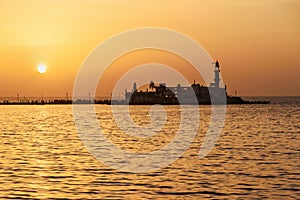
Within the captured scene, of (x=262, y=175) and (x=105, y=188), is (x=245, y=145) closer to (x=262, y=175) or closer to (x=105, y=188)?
(x=262, y=175)

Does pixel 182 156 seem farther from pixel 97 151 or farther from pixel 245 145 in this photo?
pixel 245 145

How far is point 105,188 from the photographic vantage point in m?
30.0

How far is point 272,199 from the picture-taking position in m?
27.0

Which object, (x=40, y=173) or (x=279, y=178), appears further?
(x=40, y=173)

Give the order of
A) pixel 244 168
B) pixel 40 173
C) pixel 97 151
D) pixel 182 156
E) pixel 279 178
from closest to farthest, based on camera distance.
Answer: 1. pixel 279 178
2. pixel 40 173
3. pixel 244 168
4. pixel 182 156
5. pixel 97 151

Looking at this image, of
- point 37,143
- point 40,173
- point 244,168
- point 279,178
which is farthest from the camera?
point 37,143

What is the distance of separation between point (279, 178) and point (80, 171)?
11.9 meters

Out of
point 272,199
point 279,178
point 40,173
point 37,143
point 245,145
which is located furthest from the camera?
point 37,143

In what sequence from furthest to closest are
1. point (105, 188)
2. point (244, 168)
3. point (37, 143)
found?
point (37, 143)
point (244, 168)
point (105, 188)

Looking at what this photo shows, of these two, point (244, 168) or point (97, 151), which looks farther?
point (97, 151)

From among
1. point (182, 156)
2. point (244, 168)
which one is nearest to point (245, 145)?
point (182, 156)

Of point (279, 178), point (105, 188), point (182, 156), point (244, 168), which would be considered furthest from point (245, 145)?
point (105, 188)

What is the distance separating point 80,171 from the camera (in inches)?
1416

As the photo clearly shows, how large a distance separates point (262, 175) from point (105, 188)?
31.7 ft
